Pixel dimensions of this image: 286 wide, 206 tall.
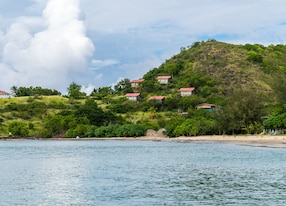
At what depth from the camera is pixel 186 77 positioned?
170 meters

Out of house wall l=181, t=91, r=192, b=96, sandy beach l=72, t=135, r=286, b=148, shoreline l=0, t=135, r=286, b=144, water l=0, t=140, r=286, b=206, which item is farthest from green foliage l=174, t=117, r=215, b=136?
water l=0, t=140, r=286, b=206

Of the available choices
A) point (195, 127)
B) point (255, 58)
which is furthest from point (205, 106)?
point (255, 58)

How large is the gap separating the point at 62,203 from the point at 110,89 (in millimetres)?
159924

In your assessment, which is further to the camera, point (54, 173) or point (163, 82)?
point (163, 82)

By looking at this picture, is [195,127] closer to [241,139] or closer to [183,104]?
[241,139]

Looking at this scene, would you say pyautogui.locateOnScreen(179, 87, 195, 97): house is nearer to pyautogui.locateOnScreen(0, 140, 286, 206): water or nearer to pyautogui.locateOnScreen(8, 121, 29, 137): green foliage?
pyautogui.locateOnScreen(8, 121, 29, 137): green foliage

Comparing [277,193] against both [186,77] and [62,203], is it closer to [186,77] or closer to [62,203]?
[62,203]

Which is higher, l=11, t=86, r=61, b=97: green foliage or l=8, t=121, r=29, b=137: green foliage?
l=11, t=86, r=61, b=97: green foliage

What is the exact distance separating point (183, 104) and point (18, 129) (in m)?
47.5

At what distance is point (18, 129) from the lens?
5123 inches

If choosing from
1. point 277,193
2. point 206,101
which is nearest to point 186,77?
point 206,101

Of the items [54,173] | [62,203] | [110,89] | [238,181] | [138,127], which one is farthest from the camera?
[110,89]

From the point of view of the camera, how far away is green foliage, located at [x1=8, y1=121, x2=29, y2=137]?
130 m

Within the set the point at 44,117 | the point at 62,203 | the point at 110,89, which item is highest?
the point at 110,89
